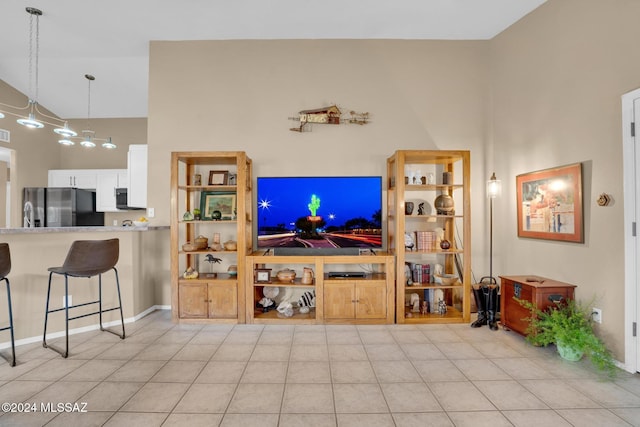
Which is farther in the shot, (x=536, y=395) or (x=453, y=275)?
(x=453, y=275)

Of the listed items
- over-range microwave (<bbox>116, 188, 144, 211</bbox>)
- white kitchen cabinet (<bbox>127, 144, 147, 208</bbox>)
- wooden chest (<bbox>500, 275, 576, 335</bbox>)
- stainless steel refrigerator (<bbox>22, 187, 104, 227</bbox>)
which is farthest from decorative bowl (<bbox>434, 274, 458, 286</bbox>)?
stainless steel refrigerator (<bbox>22, 187, 104, 227</bbox>)


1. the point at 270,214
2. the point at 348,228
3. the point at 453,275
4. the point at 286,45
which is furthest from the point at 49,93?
the point at 453,275

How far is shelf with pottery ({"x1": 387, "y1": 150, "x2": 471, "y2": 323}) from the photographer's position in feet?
10.6

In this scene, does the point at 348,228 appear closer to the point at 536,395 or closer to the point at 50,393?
the point at 536,395

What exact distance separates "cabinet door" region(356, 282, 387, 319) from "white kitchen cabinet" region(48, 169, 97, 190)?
5.22 m

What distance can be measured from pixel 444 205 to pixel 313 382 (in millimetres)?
2253

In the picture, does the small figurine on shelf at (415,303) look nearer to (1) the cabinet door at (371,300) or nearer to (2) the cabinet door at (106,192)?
(1) the cabinet door at (371,300)

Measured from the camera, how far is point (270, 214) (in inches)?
135

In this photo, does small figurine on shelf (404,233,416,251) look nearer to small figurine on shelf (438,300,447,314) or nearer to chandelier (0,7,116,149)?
small figurine on shelf (438,300,447,314)

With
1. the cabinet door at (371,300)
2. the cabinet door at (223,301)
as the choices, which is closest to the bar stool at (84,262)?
the cabinet door at (223,301)

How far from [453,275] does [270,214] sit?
7.23ft

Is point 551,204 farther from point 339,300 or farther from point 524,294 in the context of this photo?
point 339,300

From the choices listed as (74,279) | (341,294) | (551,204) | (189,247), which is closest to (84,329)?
(74,279)

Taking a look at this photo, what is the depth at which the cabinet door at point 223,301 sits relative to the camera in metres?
3.25
